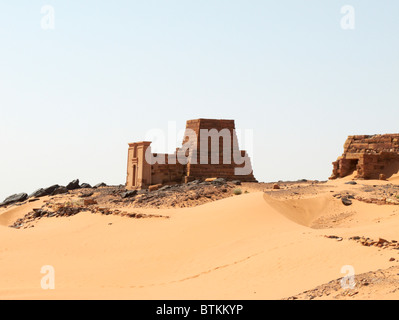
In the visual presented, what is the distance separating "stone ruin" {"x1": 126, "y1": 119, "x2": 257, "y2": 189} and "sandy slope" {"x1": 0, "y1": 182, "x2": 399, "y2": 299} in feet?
26.4

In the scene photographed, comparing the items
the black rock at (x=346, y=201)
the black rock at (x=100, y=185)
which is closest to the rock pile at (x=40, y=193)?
the black rock at (x=100, y=185)

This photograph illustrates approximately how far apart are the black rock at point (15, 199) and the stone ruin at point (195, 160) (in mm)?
8610

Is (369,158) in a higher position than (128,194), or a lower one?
higher

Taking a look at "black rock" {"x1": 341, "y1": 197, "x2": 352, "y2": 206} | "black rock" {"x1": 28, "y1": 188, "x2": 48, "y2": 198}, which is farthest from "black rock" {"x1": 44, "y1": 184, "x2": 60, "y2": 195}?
"black rock" {"x1": 341, "y1": 197, "x2": 352, "y2": 206}

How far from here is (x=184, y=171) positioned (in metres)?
29.8

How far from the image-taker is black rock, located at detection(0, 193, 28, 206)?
112 ft

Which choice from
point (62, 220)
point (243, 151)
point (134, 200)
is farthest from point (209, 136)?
point (62, 220)

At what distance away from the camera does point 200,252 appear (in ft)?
48.0

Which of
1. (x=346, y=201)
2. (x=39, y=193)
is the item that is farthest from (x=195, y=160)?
(x=39, y=193)

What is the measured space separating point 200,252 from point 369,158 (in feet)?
53.3

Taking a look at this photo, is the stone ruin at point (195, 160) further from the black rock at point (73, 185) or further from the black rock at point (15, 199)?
the black rock at point (15, 199)

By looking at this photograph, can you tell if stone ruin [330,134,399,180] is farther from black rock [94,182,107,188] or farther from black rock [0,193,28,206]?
black rock [0,193,28,206]

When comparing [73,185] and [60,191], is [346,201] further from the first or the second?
[73,185]
